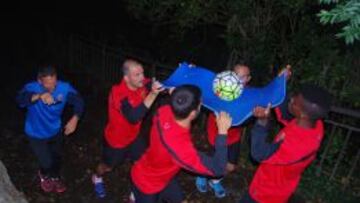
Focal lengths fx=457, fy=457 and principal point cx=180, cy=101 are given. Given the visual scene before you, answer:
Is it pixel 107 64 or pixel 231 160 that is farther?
pixel 107 64

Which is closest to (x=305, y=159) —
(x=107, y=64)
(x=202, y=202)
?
(x=202, y=202)

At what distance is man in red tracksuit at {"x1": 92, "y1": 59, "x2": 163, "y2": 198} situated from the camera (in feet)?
14.7

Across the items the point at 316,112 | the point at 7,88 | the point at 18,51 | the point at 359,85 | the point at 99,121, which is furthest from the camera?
the point at 18,51

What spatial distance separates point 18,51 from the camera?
11.4 meters

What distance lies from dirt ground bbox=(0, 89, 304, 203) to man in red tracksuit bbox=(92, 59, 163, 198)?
0.43m

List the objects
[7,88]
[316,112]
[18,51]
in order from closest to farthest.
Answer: [316,112]
[7,88]
[18,51]

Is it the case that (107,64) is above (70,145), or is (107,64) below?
above

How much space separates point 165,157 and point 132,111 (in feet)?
2.28

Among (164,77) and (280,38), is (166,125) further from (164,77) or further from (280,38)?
(164,77)

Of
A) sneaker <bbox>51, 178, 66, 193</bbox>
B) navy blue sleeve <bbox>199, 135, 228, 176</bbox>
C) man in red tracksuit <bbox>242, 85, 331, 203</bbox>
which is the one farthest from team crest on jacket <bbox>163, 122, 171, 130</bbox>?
sneaker <bbox>51, 178, 66, 193</bbox>

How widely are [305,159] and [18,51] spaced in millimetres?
9195

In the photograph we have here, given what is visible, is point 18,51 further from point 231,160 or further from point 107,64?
point 231,160

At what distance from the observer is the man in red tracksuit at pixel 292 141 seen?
12.6ft

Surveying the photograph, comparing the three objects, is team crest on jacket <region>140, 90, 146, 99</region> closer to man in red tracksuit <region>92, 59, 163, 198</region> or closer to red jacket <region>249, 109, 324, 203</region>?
man in red tracksuit <region>92, 59, 163, 198</region>
